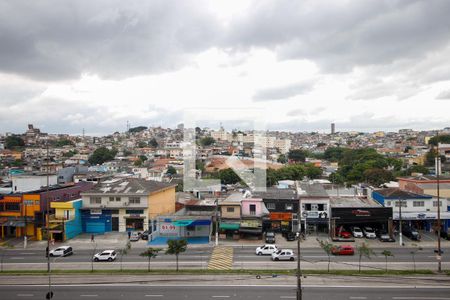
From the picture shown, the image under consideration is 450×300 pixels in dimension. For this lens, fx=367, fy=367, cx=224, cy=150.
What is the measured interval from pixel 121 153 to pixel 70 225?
107775 millimetres

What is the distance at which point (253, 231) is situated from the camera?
30.4 meters

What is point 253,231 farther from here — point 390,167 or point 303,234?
point 390,167

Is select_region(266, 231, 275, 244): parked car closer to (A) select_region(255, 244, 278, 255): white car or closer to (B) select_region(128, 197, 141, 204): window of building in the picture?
(A) select_region(255, 244, 278, 255): white car

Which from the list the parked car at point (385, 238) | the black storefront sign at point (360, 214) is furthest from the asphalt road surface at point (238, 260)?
the black storefront sign at point (360, 214)

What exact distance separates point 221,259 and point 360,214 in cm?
1339

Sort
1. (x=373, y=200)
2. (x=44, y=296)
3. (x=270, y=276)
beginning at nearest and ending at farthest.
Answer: (x=44, y=296) → (x=270, y=276) → (x=373, y=200)

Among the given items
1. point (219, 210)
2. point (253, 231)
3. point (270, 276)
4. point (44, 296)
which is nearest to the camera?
point (44, 296)

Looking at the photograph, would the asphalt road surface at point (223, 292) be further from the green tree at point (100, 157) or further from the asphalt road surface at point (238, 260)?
the green tree at point (100, 157)

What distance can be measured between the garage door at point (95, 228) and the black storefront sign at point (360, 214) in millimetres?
20479

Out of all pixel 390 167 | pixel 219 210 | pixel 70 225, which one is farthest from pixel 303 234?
pixel 390 167

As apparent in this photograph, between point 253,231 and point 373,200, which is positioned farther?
point 373,200

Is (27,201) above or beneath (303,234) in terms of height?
above

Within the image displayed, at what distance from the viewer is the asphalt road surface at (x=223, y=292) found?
16844 mm

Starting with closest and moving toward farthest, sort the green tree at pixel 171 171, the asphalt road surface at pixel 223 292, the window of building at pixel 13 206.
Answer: the asphalt road surface at pixel 223 292 → the window of building at pixel 13 206 → the green tree at pixel 171 171
